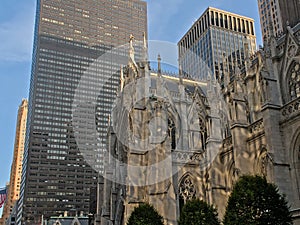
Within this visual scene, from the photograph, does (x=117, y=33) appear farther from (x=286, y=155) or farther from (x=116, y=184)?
(x=286, y=155)

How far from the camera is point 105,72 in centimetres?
12125

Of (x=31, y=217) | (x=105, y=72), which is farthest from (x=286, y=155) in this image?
(x=31, y=217)

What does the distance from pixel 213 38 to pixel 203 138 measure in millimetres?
81982

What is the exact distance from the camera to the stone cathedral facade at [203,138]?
26078 mm

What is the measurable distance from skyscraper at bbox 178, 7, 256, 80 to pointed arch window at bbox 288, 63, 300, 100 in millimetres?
81735

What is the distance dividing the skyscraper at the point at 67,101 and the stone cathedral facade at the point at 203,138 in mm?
69565

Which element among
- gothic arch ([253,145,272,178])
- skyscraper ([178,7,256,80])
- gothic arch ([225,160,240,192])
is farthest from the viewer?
skyscraper ([178,7,256,80])

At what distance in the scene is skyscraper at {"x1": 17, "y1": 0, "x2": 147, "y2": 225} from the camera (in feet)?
420

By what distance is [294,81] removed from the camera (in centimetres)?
3173

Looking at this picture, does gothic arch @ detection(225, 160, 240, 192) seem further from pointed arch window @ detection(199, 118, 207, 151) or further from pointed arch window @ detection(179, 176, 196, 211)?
pointed arch window @ detection(199, 118, 207, 151)

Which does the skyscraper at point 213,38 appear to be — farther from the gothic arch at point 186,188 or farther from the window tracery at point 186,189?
the window tracery at point 186,189

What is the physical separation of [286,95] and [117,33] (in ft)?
411

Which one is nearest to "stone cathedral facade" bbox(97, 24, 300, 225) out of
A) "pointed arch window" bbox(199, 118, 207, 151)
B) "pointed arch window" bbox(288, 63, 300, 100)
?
"pointed arch window" bbox(288, 63, 300, 100)

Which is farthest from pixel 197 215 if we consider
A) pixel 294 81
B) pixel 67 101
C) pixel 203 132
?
pixel 67 101
